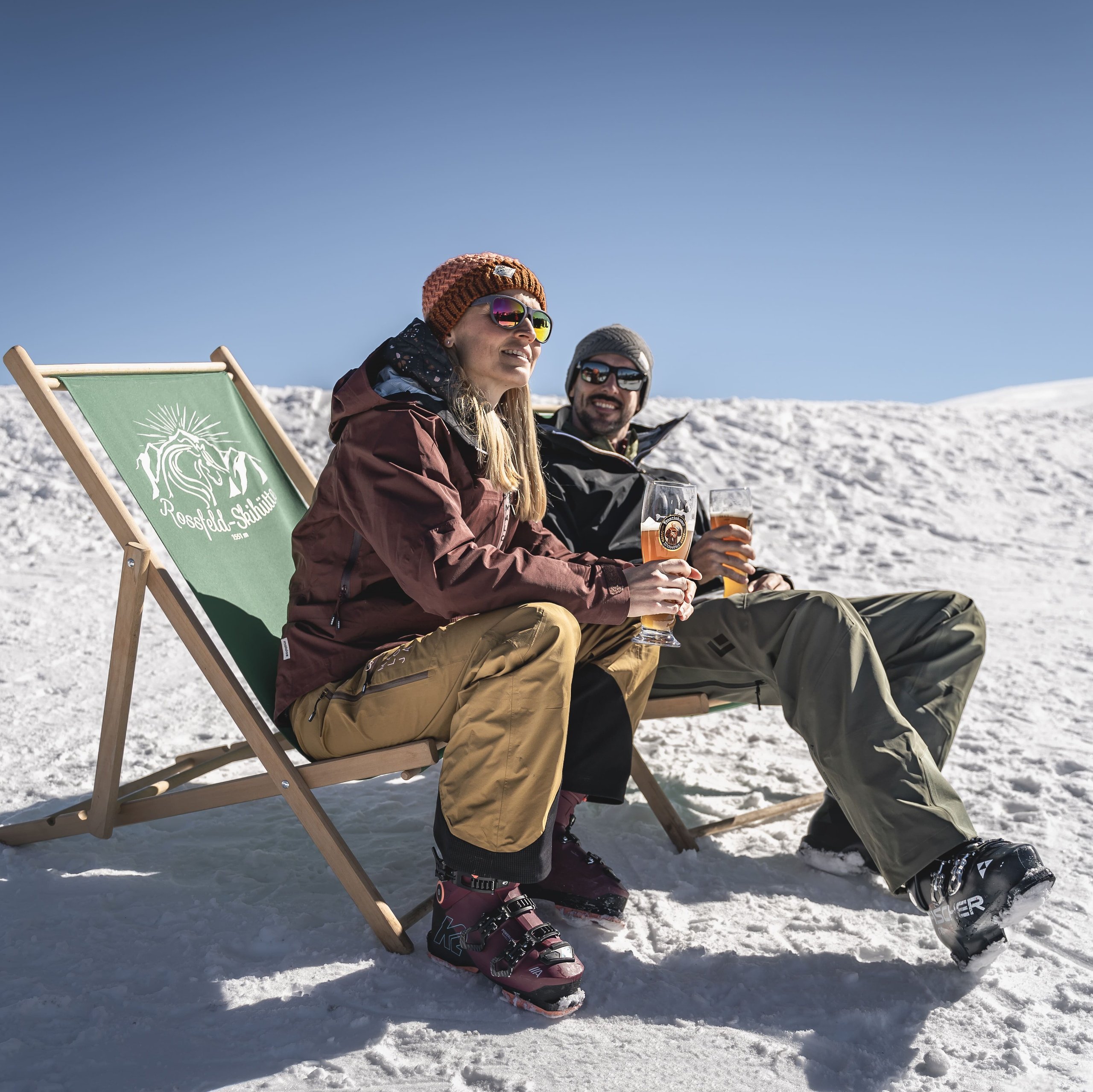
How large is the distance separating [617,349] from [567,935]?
1860mm

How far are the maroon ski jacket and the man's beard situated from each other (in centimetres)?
94

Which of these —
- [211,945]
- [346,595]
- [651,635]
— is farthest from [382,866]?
[651,635]

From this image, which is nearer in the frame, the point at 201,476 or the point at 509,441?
the point at 509,441

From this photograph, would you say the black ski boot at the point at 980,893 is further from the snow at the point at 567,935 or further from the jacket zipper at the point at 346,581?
the jacket zipper at the point at 346,581

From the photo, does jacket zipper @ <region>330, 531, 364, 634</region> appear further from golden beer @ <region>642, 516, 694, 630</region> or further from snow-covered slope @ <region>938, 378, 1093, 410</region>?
snow-covered slope @ <region>938, 378, 1093, 410</region>

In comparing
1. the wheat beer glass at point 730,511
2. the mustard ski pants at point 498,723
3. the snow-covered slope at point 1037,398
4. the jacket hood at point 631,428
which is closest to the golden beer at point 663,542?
the mustard ski pants at point 498,723

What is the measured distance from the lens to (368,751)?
7.18 feet

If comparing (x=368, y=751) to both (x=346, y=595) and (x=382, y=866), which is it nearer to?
(x=346, y=595)

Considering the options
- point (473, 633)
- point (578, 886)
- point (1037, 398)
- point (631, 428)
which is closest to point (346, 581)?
point (473, 633)

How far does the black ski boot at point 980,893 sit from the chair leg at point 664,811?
851 millimetres

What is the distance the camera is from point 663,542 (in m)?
2.16

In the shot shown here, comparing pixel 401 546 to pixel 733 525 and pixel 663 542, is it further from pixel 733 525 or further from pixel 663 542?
pixel 733 525

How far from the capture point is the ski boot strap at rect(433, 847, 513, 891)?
2092 mm

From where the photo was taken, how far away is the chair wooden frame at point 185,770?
2221 millimetres
